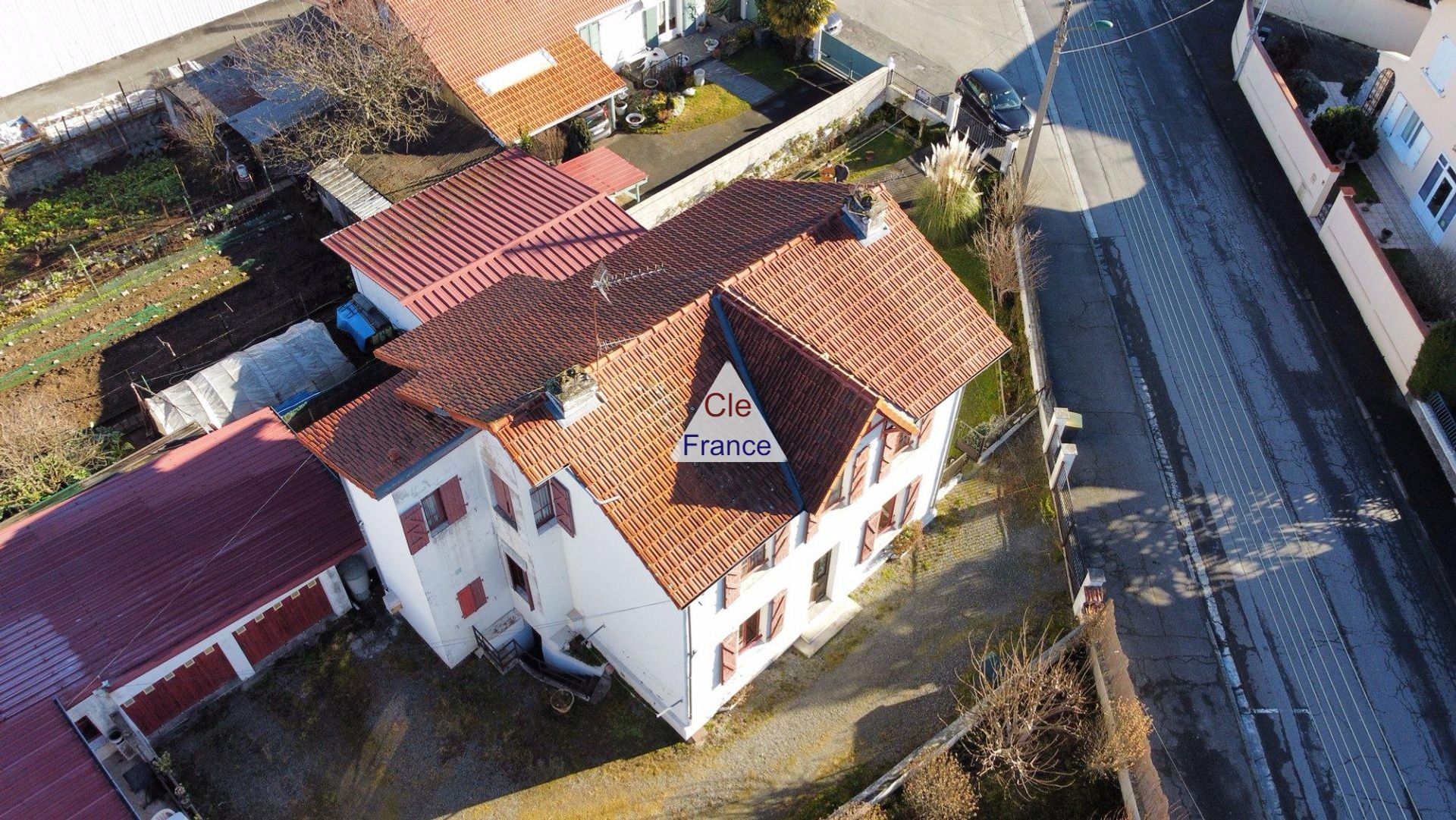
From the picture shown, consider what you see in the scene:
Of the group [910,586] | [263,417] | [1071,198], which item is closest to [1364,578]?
[910,586]

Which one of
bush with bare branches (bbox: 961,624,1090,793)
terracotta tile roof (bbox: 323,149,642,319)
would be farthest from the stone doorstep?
terracotta tile roof (bbox: 323,149,642,319)

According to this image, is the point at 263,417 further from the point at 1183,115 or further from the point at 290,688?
the point at 1183,115

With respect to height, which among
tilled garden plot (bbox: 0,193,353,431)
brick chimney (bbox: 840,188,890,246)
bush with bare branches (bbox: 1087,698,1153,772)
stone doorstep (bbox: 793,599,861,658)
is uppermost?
brick chimney (bbox: 840,188,890,246)

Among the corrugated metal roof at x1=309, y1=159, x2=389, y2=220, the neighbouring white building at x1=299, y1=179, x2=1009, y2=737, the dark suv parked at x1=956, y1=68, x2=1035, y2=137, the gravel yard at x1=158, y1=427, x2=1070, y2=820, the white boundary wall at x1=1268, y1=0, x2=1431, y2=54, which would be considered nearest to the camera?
the neighbouring white building at x1=299, y1=179, x2=1009, y2=737

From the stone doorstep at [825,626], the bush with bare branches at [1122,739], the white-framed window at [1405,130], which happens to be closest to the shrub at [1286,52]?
the white-framed window at [1405,130]

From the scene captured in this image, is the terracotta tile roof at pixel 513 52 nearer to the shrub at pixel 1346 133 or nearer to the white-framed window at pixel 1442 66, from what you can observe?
the shrub at pixel 1346 133

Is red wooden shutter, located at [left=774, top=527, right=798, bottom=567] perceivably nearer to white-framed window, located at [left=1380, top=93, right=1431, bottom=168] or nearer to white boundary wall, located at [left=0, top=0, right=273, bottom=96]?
white-framed window, located at [left=1380, top=93, right=1431, bottom=168]

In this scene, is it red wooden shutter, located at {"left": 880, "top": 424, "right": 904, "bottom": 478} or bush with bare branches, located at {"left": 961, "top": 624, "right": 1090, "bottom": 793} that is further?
bush with bare branches, located at {"left": 961, "top": 624, "right": 1090, "bottom": 793}
